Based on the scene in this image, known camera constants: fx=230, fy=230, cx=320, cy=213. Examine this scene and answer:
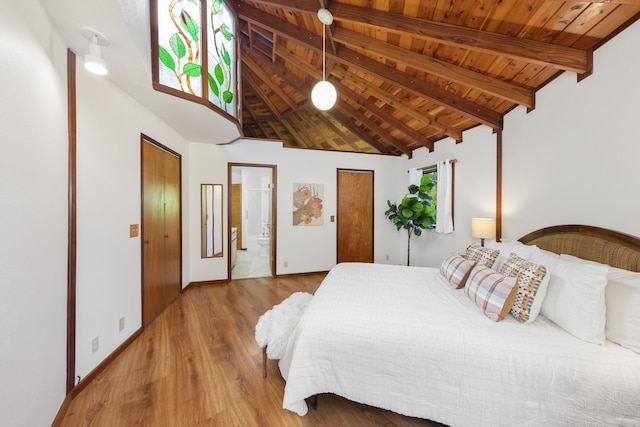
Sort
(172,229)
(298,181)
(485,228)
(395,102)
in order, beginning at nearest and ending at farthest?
(485,228), (172,229), (395,102), (298,181)

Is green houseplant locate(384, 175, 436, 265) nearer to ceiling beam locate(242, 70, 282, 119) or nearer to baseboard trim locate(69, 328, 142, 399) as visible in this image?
ceiling beam locate(242, 70, 282, 119)

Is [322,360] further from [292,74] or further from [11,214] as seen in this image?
[292,74]

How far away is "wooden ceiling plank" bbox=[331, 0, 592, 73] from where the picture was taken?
6.00 feet

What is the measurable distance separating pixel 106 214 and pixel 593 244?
150 inches

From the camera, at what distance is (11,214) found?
1.00 meters

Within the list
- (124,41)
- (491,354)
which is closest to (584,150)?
(491,354)

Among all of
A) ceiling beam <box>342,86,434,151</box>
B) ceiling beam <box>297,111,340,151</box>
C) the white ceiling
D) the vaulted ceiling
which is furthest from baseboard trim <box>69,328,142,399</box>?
ceiling beam <box>297,111,340,151</box>

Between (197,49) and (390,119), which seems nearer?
(197,49)

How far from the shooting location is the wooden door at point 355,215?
4605 mm

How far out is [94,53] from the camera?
1327 mm

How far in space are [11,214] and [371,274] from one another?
236 cm

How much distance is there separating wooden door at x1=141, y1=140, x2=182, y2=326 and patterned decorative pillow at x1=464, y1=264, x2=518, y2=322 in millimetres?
3065

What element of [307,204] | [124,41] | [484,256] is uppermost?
[124,41]

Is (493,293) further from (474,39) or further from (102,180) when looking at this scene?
(102,180)
